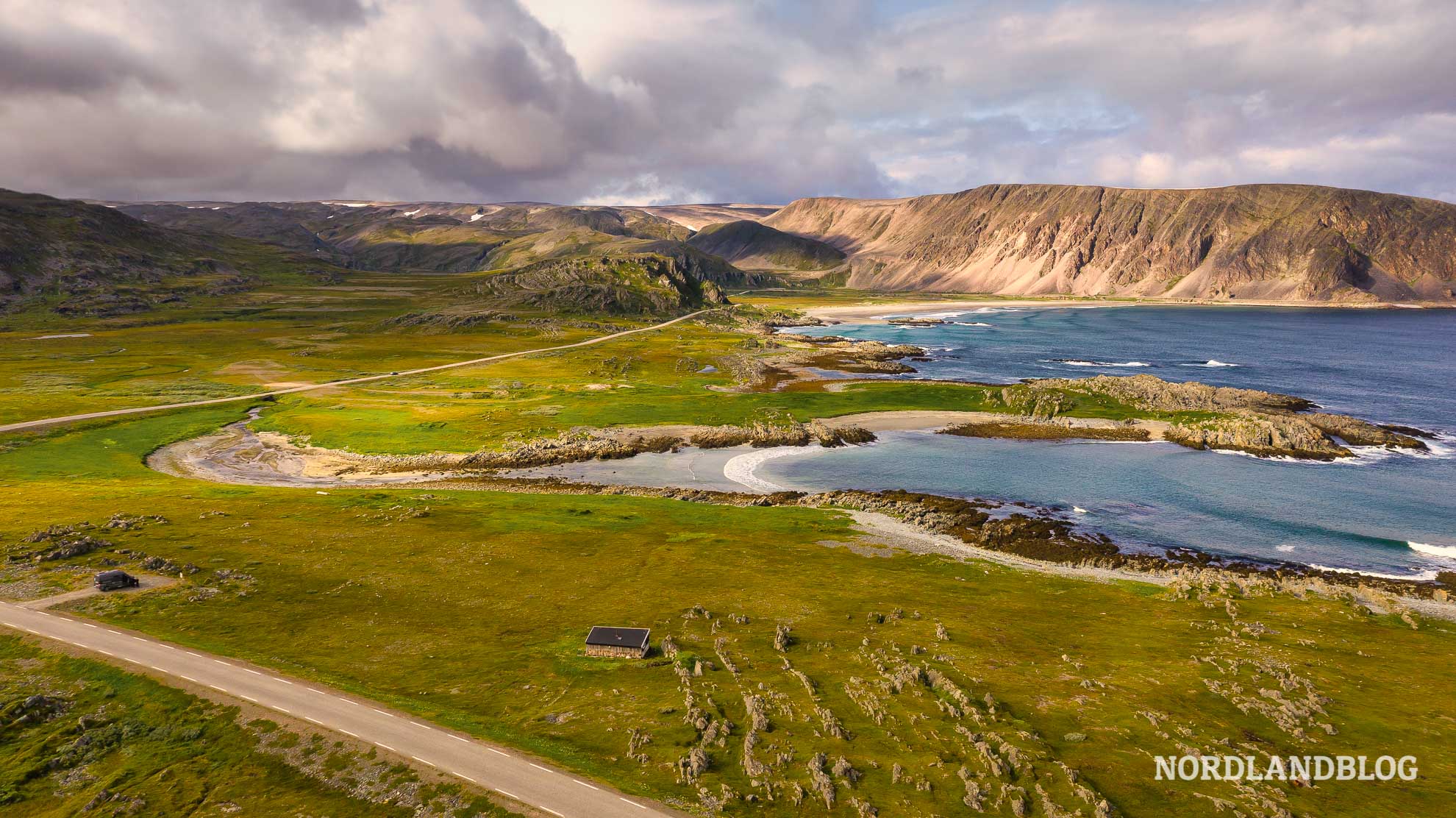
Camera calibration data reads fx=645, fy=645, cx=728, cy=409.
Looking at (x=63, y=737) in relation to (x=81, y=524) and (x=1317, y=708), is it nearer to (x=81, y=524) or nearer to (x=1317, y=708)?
(x=81, y=524)

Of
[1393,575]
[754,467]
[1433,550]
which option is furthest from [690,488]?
[1433,550]

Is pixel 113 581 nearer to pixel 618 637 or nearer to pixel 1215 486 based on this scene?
pixel 618 637

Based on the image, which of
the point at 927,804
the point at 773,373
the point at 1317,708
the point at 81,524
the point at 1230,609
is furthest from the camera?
the point at 773,373

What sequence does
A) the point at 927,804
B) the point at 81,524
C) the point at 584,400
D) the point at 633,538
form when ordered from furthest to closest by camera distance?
the point at 584,400, the point at 633,538, the point at 81,524, the point at 927,804

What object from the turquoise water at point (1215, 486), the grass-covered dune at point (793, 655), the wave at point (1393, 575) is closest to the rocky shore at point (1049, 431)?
the turquoise water at point (1215, 486)

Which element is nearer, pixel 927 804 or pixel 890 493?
pixel 927 804

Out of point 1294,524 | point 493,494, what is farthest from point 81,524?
point 1294,524

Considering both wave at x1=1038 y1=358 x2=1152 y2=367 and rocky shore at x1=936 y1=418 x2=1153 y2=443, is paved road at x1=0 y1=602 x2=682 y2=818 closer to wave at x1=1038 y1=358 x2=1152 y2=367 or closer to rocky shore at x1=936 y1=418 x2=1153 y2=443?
rocky shore at x1=936 y1=418 x2=1153 y2=443
